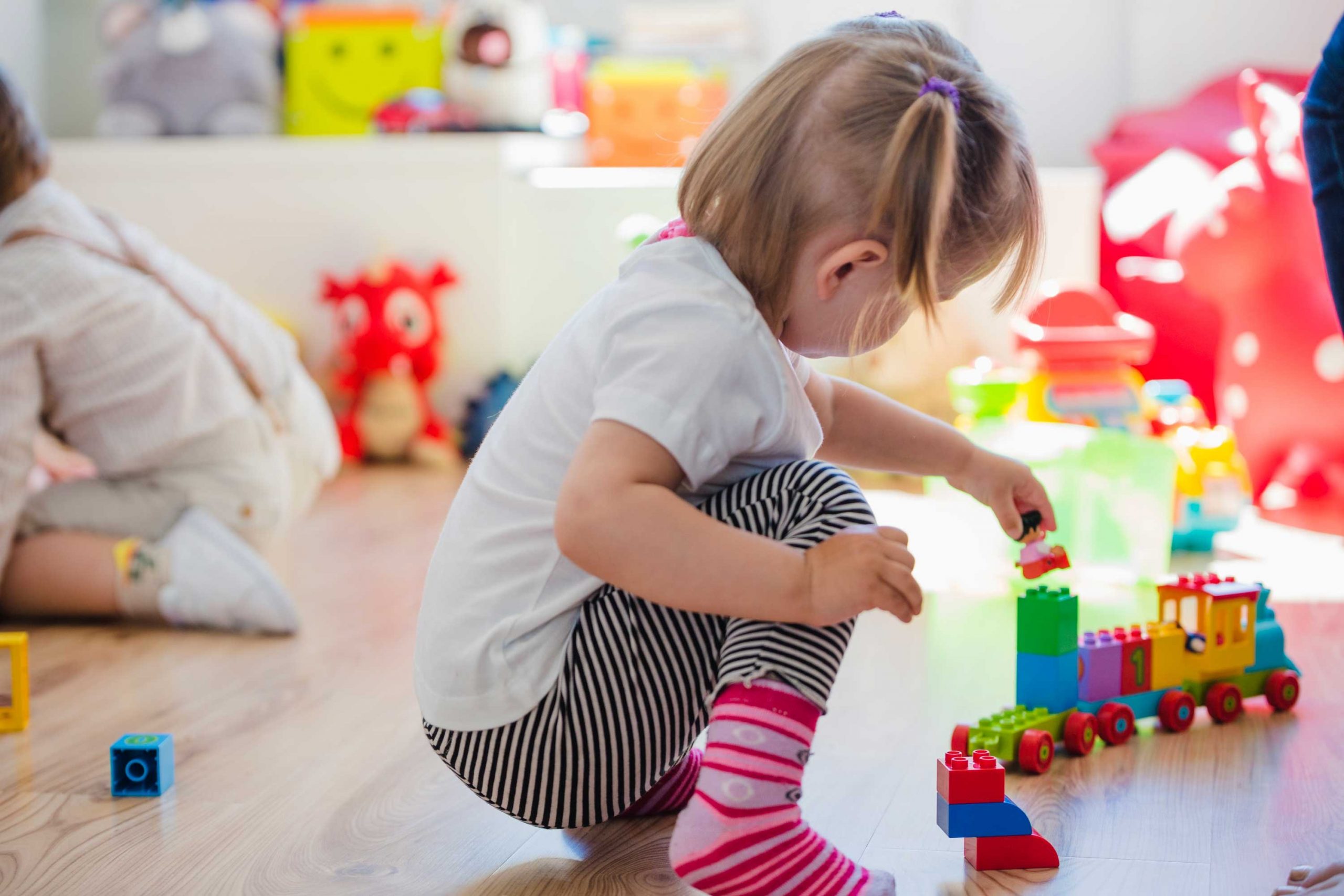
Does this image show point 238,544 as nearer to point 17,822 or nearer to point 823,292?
point 17,822

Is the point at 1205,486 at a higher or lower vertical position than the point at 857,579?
lower

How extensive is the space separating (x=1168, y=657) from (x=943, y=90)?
54cm

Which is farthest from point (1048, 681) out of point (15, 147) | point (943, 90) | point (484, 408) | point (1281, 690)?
point (484, 408)

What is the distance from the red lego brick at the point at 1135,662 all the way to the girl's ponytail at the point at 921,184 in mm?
439

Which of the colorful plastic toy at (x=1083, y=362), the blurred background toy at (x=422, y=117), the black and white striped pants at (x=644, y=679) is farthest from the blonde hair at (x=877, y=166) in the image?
the blurred background toy at (x=422, y=117)

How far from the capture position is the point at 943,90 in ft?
2.28

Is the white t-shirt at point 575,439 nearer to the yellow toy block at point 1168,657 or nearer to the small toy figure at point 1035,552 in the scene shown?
the small toy figure at point 1035,552

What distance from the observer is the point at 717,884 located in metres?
0.69

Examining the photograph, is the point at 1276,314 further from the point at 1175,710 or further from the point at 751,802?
the point at 751,802

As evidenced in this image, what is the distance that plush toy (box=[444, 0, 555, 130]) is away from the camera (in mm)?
2572

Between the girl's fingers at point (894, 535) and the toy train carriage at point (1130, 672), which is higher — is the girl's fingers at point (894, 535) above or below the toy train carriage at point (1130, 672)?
above

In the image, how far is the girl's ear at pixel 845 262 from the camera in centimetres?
71

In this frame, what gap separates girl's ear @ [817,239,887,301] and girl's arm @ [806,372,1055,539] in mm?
158

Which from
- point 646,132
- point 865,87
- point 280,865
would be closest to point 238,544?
point 280,865
